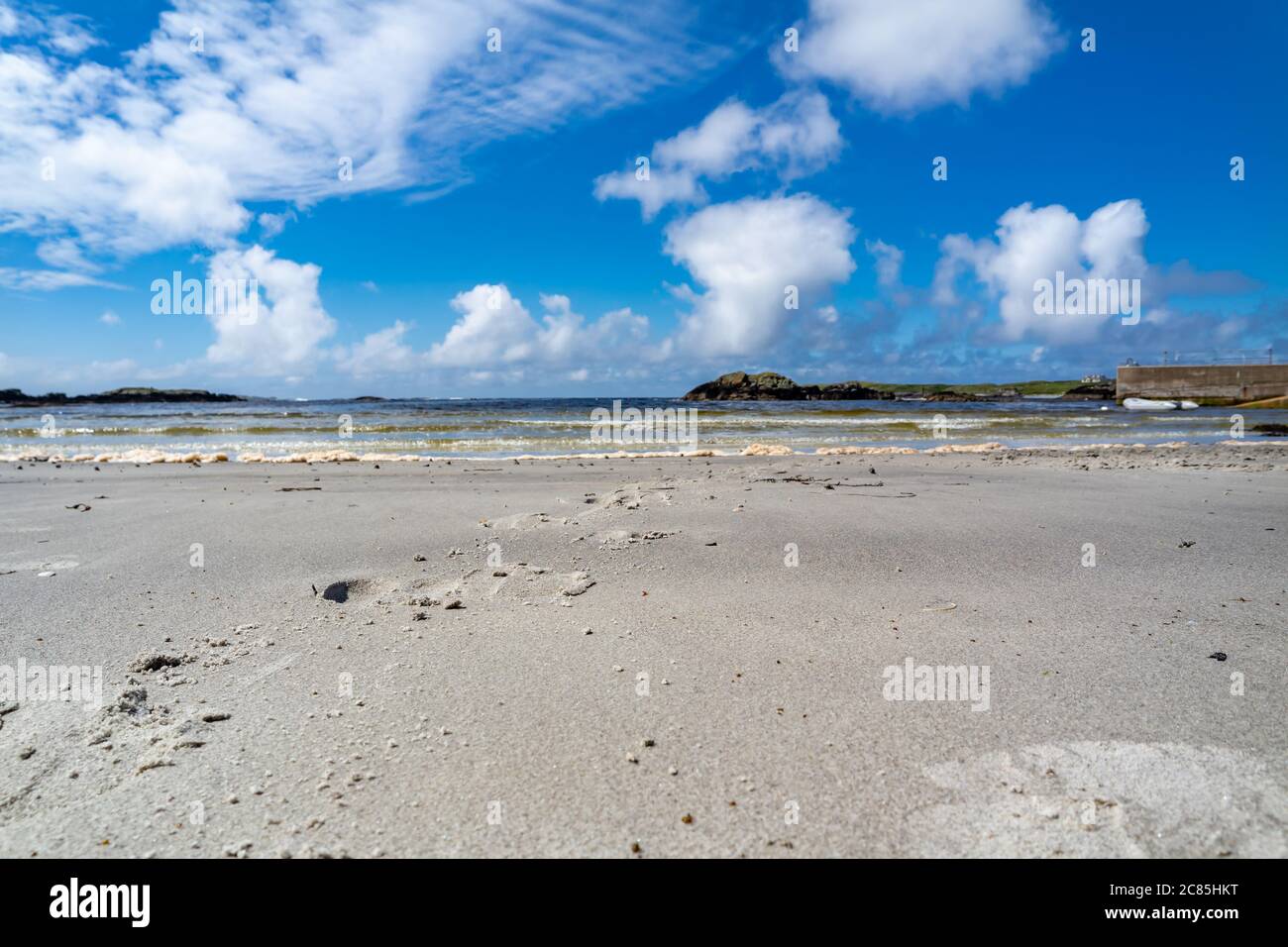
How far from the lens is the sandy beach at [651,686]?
2463mm

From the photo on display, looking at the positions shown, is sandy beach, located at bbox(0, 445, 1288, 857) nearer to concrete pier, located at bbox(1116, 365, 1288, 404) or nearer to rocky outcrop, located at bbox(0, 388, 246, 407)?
concrete pier, located at bbox(1116, 365, 1288, 404)

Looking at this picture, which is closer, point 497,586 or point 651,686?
point 651,686

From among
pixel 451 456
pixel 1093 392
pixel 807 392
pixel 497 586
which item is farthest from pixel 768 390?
pixel 497 586

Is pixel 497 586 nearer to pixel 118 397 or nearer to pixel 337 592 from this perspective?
pixel 337 592

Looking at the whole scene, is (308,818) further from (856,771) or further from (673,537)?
(673,537)

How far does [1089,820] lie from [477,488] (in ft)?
31.9

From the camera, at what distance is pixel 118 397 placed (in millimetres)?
108250

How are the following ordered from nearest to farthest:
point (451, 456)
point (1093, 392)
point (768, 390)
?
point (451, 456)
point (1093, 392)
point (768, 390)

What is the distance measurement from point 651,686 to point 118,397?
135 meters

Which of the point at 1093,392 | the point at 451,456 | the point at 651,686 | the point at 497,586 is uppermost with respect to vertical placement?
the point at 1093,392

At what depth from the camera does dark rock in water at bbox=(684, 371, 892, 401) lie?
91000 millimetres

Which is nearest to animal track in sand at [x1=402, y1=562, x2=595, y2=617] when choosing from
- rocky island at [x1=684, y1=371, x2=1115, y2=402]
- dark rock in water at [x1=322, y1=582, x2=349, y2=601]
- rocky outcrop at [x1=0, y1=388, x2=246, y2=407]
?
dark rock in water at [x1=322, y1=582, x2=349, y2=601]

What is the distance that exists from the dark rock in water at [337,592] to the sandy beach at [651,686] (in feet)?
0.14

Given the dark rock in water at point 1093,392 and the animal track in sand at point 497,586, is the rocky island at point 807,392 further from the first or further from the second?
the animal track in sand at point 497,586
